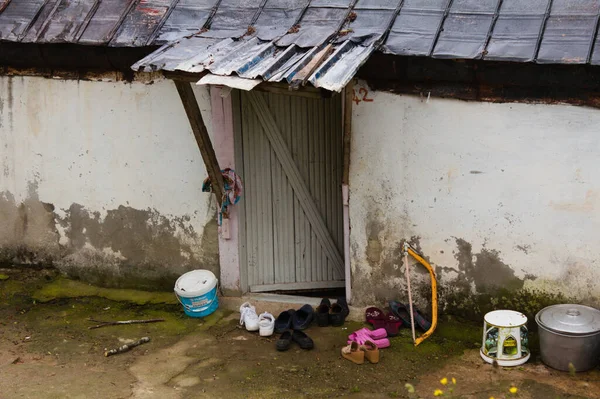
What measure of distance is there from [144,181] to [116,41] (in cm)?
173

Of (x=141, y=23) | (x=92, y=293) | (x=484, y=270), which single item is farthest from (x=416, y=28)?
(x=92, y=293)

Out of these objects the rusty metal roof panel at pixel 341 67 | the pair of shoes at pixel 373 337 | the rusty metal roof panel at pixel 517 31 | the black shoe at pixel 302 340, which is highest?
the rusty metal roof panel at pixel 517 31

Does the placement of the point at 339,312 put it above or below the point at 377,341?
above

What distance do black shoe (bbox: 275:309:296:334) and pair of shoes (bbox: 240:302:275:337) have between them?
7 cm

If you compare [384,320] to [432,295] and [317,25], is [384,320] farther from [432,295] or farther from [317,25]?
[317,25]

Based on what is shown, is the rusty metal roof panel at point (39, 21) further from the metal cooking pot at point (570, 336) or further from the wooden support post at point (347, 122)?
the metal cooking pot at point (570, 336)

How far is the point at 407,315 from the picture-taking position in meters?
8.80

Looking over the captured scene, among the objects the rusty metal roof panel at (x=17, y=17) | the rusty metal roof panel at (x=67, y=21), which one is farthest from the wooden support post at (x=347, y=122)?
the rusty metal roof panel at (x=17, y=17)

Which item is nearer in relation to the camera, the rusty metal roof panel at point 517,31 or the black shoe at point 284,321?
the rusty metal roof panel at point 517,31

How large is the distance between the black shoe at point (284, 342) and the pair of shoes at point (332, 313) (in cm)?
45

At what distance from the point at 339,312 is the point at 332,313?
8cm

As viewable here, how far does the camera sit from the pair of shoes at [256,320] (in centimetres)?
886

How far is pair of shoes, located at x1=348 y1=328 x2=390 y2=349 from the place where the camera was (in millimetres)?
8430

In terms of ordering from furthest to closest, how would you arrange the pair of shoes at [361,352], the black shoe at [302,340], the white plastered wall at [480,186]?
1. the black shoe at [302,340]
2. the pair of shoes at [361,352]
3. the white plastered wall at [480,186]
